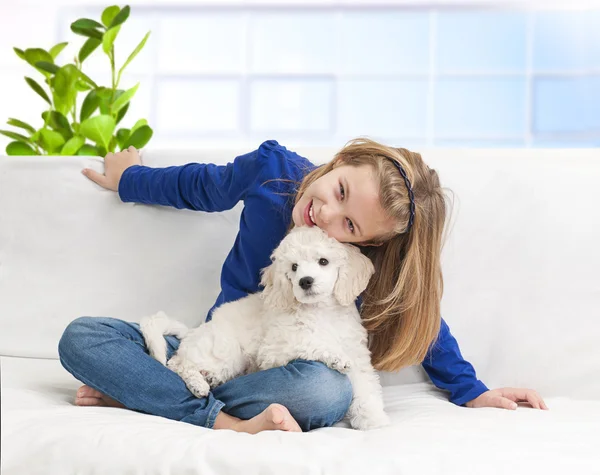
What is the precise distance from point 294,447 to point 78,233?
1.09 m

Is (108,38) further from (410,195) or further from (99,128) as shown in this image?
(410,195)

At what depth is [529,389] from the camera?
5.09 feet

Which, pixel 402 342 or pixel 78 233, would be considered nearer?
pixel 402 342

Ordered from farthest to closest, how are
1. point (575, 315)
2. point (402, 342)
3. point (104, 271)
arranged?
point (104, 271)
point (575, 315)
point (402, 342)

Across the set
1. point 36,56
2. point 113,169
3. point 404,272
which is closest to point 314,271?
point 404,272

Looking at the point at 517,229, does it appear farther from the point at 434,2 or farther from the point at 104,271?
the point at 434,2

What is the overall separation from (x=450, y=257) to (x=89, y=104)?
138 cm

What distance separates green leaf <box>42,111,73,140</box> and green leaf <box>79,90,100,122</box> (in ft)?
0.19

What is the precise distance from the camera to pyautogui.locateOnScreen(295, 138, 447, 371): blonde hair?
1.46 m

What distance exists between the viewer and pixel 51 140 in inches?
87.0

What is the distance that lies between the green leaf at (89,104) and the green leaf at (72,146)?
101 millimetres

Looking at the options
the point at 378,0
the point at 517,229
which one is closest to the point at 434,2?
the point at 378,0

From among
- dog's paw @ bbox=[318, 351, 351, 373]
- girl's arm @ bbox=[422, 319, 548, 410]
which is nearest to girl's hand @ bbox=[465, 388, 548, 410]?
girl's arm @ bbox=[422, 319, 548, 410]

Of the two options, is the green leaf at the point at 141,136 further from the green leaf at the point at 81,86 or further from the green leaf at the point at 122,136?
the green leaf at the point at 81,86
